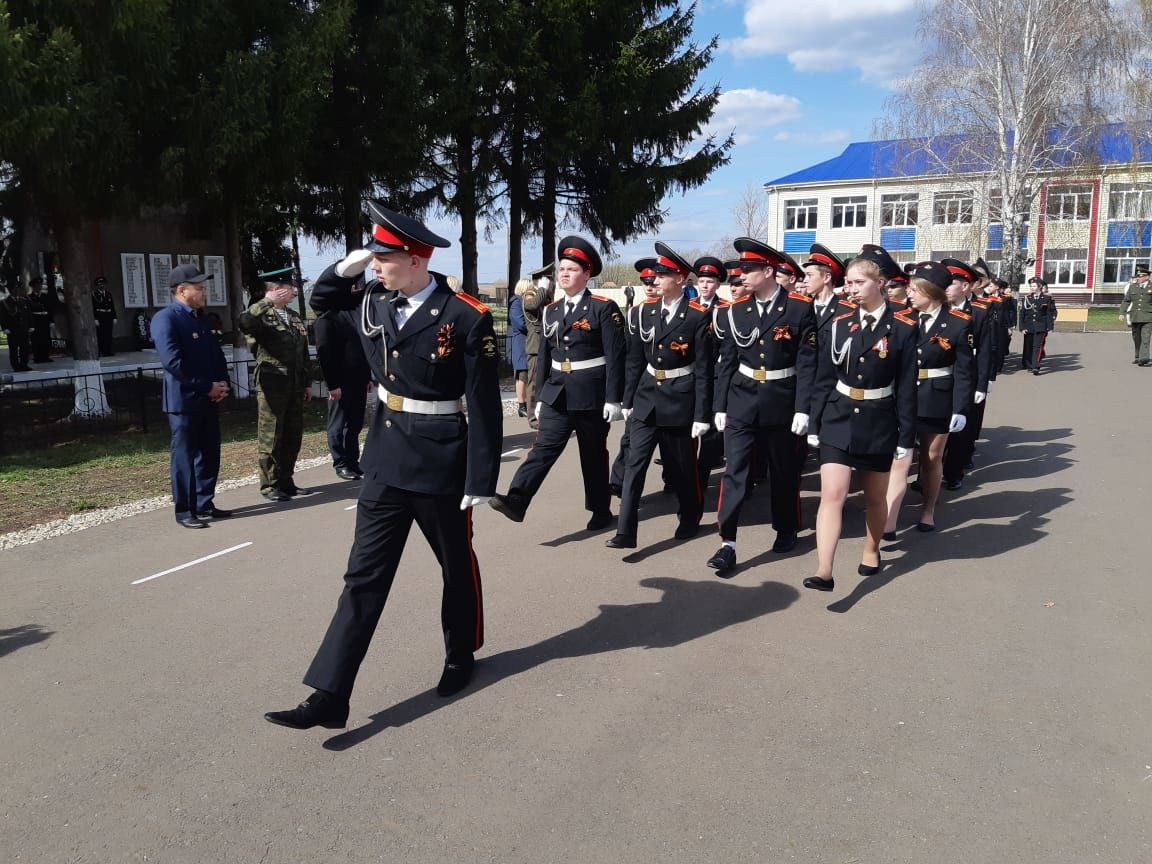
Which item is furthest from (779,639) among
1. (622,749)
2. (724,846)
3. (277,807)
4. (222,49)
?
(222,49)

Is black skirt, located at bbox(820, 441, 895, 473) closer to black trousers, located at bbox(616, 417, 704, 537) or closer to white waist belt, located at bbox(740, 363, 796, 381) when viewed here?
white waist belt, located at bbox(740, 363, 796, 381)

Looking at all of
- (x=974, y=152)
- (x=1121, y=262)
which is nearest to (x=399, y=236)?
(x=974, y=152)

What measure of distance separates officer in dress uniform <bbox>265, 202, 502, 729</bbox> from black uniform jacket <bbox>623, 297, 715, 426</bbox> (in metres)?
2.59

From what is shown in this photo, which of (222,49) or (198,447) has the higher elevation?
(222,49)

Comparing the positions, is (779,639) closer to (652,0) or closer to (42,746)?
(42,746)

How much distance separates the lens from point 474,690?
162 inches

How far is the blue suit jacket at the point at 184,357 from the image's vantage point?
6941mm

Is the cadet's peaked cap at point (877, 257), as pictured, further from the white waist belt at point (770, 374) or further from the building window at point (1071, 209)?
the building window at point (1071, 209)

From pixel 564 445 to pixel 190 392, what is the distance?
280 centimetres

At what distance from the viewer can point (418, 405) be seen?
12.6 ft

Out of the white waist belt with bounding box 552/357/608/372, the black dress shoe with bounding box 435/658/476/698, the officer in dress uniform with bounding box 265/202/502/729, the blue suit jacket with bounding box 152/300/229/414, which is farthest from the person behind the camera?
the blue suit jacket with bounding box 152/300/229/414

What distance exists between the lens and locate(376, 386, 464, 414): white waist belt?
3854 millimetres

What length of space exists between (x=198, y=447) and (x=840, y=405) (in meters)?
4.58

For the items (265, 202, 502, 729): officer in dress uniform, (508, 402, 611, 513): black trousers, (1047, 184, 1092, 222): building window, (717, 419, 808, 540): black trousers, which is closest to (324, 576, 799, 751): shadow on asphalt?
(265, 202, 502, 729): officer in dress uniform
